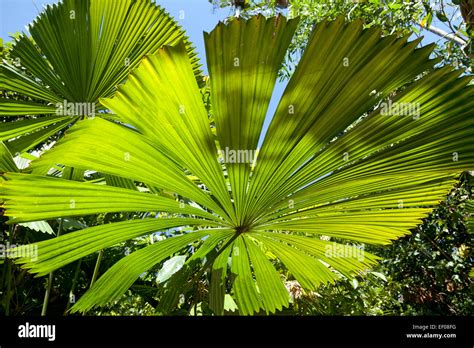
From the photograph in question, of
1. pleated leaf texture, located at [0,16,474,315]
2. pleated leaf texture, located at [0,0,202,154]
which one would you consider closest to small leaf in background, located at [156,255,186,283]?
pleated leaf texture, located at [0,16,474,315]

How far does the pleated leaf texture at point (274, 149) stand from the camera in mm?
854

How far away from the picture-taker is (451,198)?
4.02 m

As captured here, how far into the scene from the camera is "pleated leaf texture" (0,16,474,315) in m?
0.85

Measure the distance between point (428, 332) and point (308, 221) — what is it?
0.42 m

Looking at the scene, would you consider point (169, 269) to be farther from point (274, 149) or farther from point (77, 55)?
point (77, 55)

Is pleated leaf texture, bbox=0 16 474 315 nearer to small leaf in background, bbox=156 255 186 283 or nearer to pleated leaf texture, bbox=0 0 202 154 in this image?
small leaf in background, bbox=156 255 186 283

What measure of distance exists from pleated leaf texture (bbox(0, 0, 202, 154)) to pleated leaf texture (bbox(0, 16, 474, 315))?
622 millimetres

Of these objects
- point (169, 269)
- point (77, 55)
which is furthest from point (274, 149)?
point (77, 55)

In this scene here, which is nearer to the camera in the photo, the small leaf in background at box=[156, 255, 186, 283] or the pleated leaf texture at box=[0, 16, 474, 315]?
the pleated leaf texture at box=[0, 16, 474, 315]

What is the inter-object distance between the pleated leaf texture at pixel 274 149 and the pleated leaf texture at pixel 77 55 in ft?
2.04

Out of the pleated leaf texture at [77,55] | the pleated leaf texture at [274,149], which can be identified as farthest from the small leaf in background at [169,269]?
the pleated leaf texture at [77,55]

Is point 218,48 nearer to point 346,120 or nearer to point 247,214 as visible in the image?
point 346,120

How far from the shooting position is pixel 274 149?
97cm

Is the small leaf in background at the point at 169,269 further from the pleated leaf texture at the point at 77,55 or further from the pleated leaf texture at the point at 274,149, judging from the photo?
the pleated leaf texture at the point at 77,55
